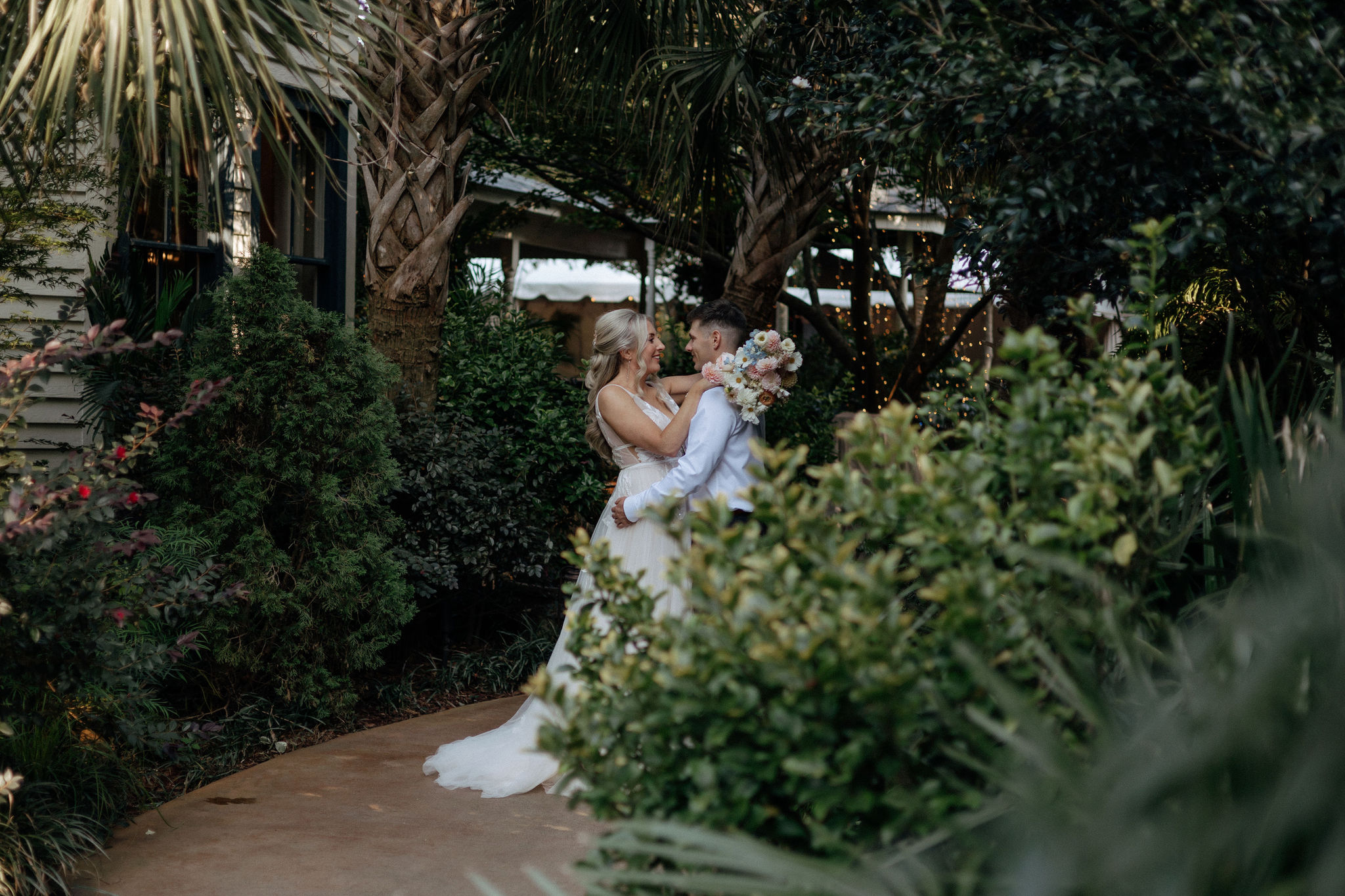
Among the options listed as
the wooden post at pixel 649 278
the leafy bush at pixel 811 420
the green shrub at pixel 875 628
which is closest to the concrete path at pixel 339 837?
the green shrub at pixel 875 628

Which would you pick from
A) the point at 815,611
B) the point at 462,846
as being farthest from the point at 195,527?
the point at 815,611

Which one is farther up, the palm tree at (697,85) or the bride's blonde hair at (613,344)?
the palm tree at (697,85)

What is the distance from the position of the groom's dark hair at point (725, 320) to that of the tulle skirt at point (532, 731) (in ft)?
2.13

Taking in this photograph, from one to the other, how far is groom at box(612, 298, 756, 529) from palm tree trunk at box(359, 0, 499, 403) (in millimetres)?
1582

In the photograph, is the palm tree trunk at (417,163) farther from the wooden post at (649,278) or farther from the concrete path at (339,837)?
the wooden post at (649,278)

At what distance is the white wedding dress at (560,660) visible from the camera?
4.46 meters

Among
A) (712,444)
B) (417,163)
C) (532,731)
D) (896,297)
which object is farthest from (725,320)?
(896,297)

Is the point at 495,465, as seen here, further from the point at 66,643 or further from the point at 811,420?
the point at 811,420

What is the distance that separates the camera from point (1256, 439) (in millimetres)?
2590

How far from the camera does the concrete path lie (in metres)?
3.40

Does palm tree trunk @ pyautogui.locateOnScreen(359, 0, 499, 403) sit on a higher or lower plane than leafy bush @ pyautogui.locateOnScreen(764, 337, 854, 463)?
higher

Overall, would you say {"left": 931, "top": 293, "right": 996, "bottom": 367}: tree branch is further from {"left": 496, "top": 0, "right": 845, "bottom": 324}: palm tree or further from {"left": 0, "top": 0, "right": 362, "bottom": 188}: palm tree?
{"left": 0, "top": 0, "right": 362, "bottom": 188}: palm tree

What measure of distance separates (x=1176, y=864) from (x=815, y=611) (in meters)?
0.62

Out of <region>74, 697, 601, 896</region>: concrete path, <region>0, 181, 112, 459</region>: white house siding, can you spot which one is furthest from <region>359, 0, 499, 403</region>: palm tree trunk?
<region>74, 697, 601, 896</region>: concrete path
